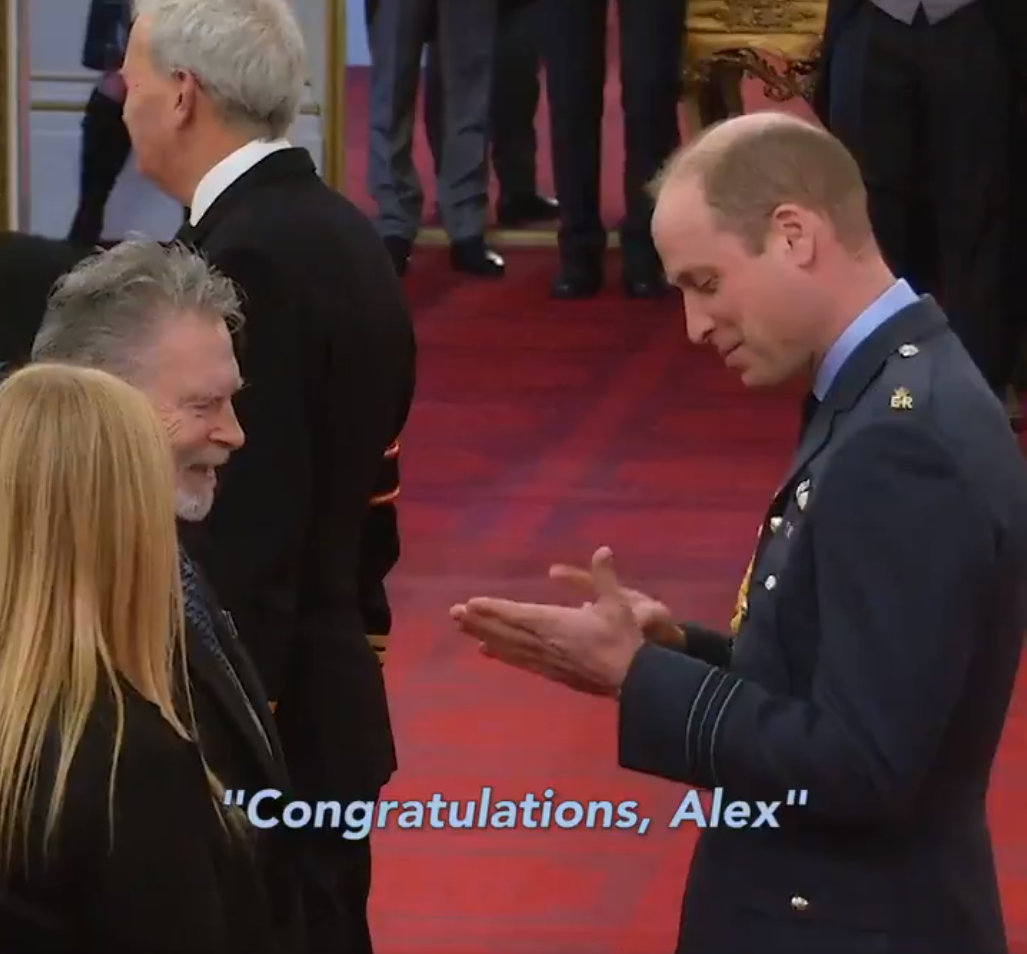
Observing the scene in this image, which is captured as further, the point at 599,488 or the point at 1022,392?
the point at 1022,392

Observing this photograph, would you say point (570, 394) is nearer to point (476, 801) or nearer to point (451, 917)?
point (476, 801)

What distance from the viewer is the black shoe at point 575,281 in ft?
22.9

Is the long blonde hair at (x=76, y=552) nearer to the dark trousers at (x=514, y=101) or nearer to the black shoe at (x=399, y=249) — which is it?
the black shoe at (x=399, y=249)

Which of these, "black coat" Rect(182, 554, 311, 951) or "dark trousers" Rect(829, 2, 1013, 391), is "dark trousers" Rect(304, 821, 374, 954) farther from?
"dark trousers" Rect(829, 2, 1013, 391)

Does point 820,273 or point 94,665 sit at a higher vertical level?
point 820,273

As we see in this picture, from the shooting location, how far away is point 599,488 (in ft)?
17.3

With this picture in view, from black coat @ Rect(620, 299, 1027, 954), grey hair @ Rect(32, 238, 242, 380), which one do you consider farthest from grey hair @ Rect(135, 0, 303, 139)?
black coat @ Rect(620, 299, 1027, 954)

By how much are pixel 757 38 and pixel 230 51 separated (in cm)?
484

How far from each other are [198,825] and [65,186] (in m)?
6.17

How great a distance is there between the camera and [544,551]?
190 inches

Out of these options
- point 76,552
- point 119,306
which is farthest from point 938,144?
point 76,552

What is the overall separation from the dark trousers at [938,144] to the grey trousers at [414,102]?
2426 mm

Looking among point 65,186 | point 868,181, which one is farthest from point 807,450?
point 65,186

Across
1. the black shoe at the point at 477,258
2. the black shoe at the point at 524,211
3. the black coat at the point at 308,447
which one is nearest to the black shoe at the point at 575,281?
the black shoe at the point at 477,258
